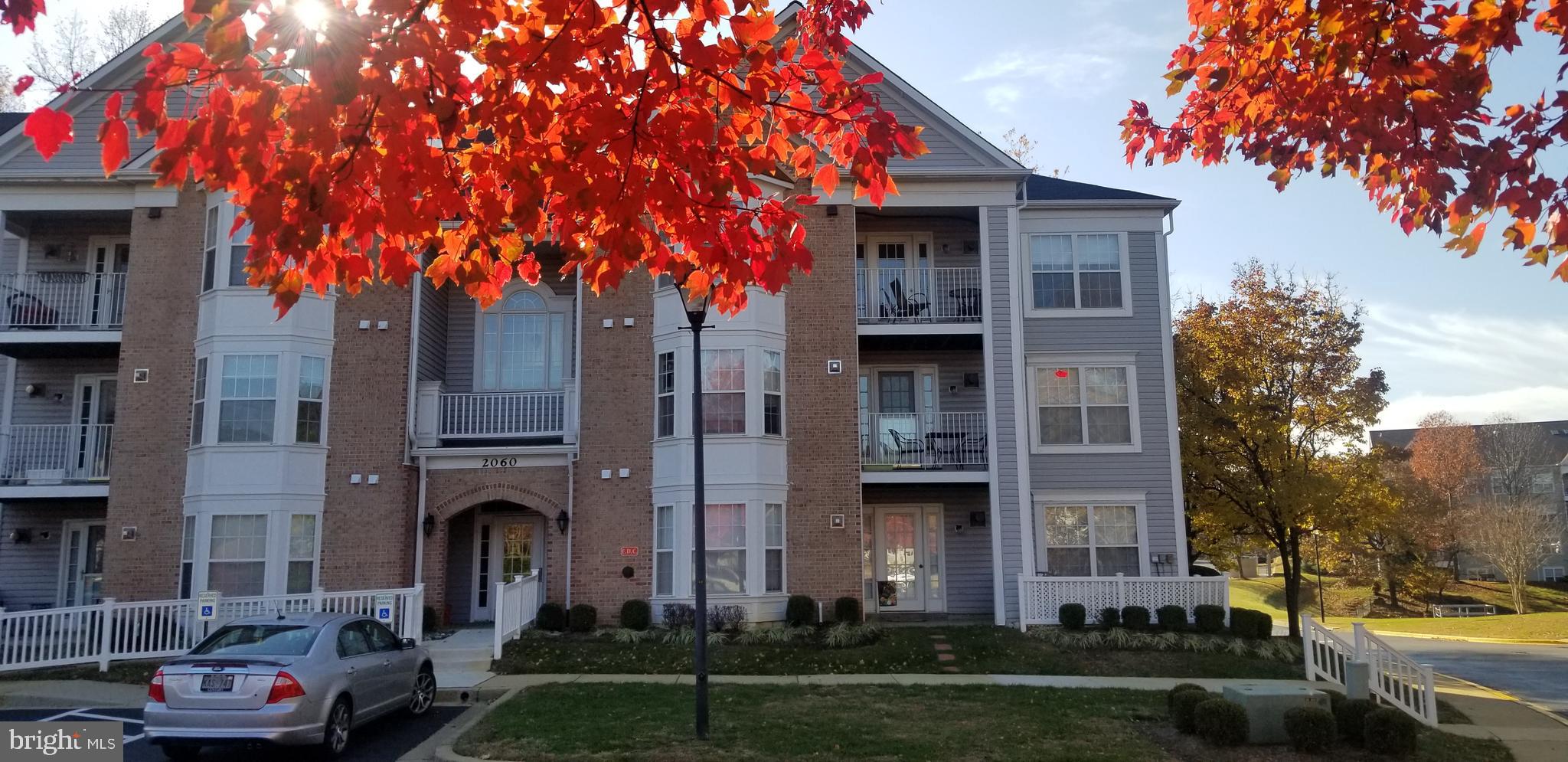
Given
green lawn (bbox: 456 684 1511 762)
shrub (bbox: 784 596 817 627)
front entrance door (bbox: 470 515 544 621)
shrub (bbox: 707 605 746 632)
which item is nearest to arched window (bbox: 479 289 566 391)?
front entrance door (bbox: 470 515 544 621)

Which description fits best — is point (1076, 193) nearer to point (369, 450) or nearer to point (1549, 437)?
point (369, 450)

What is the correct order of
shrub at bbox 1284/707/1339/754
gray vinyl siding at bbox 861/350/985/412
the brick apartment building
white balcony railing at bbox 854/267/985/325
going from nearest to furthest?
shrub at bbox 1284/707/1339/754 < the brick apartment building < white balcony railing at bbox 854/267/985/325 < gray vinyl siding at bbox 861/350/985/412

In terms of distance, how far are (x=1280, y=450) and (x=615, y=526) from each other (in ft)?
46.3

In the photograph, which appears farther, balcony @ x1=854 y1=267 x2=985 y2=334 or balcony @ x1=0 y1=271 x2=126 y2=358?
balcony @ x1=854 y1=267 x2=985 y2=334

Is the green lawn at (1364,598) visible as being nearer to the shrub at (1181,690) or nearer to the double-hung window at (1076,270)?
the double-hung window at (1076,270)

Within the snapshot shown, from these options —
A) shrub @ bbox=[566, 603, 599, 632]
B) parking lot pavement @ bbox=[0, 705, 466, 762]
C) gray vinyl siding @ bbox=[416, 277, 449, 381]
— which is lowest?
parking lot pavement @ bbox=[0, 705, 466, 762]

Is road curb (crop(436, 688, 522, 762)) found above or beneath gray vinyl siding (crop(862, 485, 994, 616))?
beneath

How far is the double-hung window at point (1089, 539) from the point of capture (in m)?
19.7

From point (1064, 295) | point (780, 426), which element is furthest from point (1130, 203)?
point (780, 426)

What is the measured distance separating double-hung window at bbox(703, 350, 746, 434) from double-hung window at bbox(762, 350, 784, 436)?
15.0 inches

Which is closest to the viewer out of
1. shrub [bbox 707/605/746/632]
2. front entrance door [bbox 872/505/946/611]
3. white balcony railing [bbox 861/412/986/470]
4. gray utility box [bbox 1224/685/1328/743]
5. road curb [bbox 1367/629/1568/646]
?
gray utility box [bbox 1224/685/1328/743]

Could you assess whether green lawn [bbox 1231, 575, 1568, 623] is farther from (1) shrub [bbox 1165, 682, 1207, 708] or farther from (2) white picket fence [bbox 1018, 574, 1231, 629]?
(1) shrub [bbox 1165, 682, 1207, 708]

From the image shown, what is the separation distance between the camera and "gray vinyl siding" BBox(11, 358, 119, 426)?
2005cm

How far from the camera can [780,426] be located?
18.6 m
